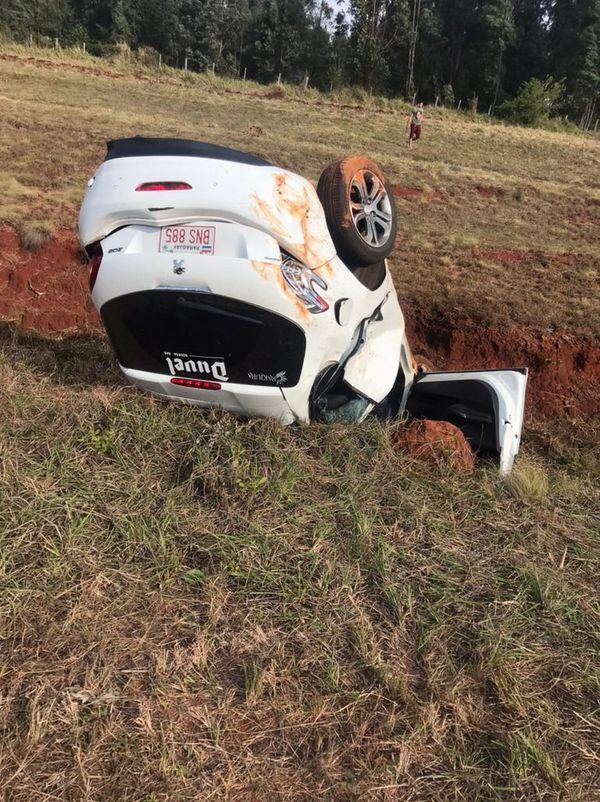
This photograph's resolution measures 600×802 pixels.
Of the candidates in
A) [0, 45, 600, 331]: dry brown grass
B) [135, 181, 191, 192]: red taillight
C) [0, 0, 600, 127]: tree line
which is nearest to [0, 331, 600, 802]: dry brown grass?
[135, 181, 191, 192]: red taillight

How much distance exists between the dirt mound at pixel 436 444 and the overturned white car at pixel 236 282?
25 cm

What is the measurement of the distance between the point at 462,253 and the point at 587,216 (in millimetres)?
4767

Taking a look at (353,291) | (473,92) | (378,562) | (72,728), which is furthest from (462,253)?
(473,92)

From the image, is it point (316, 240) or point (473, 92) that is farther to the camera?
point (473, 92)

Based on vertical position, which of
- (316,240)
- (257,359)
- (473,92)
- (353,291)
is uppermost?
(473,92)

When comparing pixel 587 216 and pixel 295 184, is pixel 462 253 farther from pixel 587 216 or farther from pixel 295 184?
pixel 295 184

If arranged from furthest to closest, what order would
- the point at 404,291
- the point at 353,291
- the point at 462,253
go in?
1. the point at 462,253
2. the point at 404,291
3. the point at 353,291

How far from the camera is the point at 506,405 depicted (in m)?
3.24

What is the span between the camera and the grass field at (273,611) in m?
1.52

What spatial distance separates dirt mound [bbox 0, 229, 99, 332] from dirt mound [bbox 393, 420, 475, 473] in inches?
133

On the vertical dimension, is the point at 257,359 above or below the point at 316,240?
below

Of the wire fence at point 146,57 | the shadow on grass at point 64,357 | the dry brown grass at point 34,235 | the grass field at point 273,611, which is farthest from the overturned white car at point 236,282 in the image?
the wire fence at point 146,57

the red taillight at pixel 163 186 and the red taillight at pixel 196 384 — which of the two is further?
the red taillight at pixel 196 384

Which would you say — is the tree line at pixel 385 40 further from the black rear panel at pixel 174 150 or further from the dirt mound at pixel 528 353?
the black rear panel at pixel 174 150
